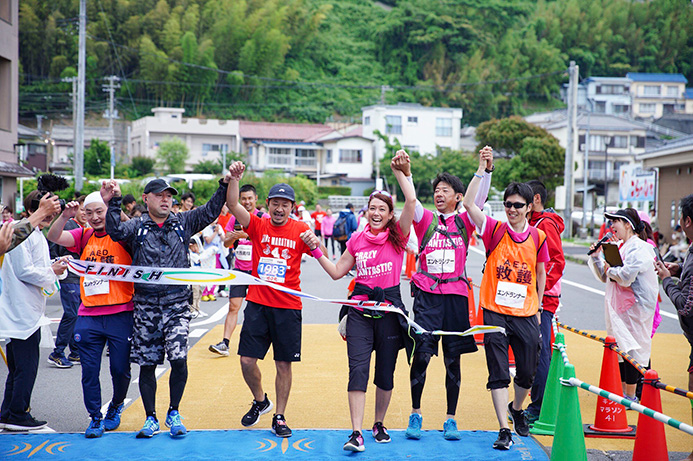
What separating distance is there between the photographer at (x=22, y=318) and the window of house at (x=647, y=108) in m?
84.6

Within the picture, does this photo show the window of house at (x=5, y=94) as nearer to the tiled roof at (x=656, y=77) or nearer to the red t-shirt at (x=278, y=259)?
the red t-shirt at (x=278, y=259)

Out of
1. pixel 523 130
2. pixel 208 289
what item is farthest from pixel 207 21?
pixel 208 289

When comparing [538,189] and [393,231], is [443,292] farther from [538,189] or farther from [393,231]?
[538,189]

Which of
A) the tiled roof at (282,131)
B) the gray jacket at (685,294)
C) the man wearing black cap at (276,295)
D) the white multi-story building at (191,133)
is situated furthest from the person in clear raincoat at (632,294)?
the tiled roof at (282,131)

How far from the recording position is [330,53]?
9281cm

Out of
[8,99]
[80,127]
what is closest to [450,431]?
[8,99]

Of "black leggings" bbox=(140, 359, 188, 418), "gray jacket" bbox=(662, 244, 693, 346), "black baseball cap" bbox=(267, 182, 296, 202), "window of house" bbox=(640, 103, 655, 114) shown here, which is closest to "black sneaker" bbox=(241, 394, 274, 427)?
"black leggings" bbox=(140, 359, 188, 418)

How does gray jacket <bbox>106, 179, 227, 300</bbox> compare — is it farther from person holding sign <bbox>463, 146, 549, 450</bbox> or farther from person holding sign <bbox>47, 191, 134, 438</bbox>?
person holding sign <bbox>463, 146, 549, 450</bbox>

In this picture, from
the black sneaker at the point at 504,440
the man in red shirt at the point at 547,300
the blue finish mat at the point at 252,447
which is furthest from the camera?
the man in red shirt at the point at 547,300

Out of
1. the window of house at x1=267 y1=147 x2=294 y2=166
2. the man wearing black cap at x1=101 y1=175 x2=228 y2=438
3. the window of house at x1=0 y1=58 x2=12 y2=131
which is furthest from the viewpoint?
the window of house at x1=267 y1=147 x2=294 y2=166

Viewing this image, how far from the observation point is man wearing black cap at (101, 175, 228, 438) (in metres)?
5.45

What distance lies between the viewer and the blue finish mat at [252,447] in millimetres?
5035

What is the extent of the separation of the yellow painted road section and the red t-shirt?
3.67 ft

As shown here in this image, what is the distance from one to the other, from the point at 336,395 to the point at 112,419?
218cm
